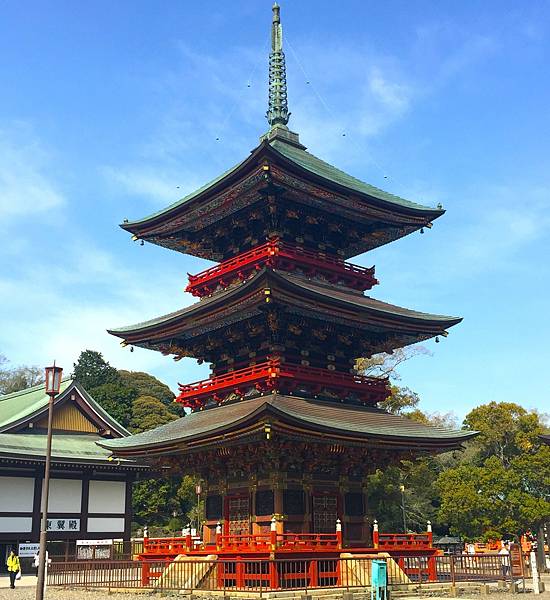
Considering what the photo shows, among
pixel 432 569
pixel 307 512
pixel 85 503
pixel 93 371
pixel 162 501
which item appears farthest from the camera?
pixel 93 371

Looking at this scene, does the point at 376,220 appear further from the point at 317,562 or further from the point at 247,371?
the point at 317,562

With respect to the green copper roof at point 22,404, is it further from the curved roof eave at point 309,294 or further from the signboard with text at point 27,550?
the curved roof eave at point 309,294

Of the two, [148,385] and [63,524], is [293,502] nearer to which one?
[63,524]

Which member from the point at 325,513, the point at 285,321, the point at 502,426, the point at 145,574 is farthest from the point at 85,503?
the point at 502,426

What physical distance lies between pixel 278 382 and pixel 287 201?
849cm

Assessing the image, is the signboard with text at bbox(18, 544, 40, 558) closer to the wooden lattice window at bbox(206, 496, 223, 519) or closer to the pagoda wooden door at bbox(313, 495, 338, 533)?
the wooden lattice window at bbox(206, 496, 223, 519)

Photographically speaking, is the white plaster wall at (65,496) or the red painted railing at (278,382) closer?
the red painted railing at (278,382)

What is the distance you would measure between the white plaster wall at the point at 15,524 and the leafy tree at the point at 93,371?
4489cm

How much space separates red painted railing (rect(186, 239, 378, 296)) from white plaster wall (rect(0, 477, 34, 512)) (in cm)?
1737

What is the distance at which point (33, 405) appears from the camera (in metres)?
49.6

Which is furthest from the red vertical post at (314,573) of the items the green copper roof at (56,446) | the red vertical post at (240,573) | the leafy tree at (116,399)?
the leafy tree at (116,399)

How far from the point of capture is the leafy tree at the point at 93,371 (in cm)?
8925

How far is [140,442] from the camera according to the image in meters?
32.3

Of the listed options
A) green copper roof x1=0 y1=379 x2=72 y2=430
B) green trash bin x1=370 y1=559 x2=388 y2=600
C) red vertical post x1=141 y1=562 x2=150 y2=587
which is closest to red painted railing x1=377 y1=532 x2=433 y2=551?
green trash bin x1=370 y1=559 x2=388 y2=600
